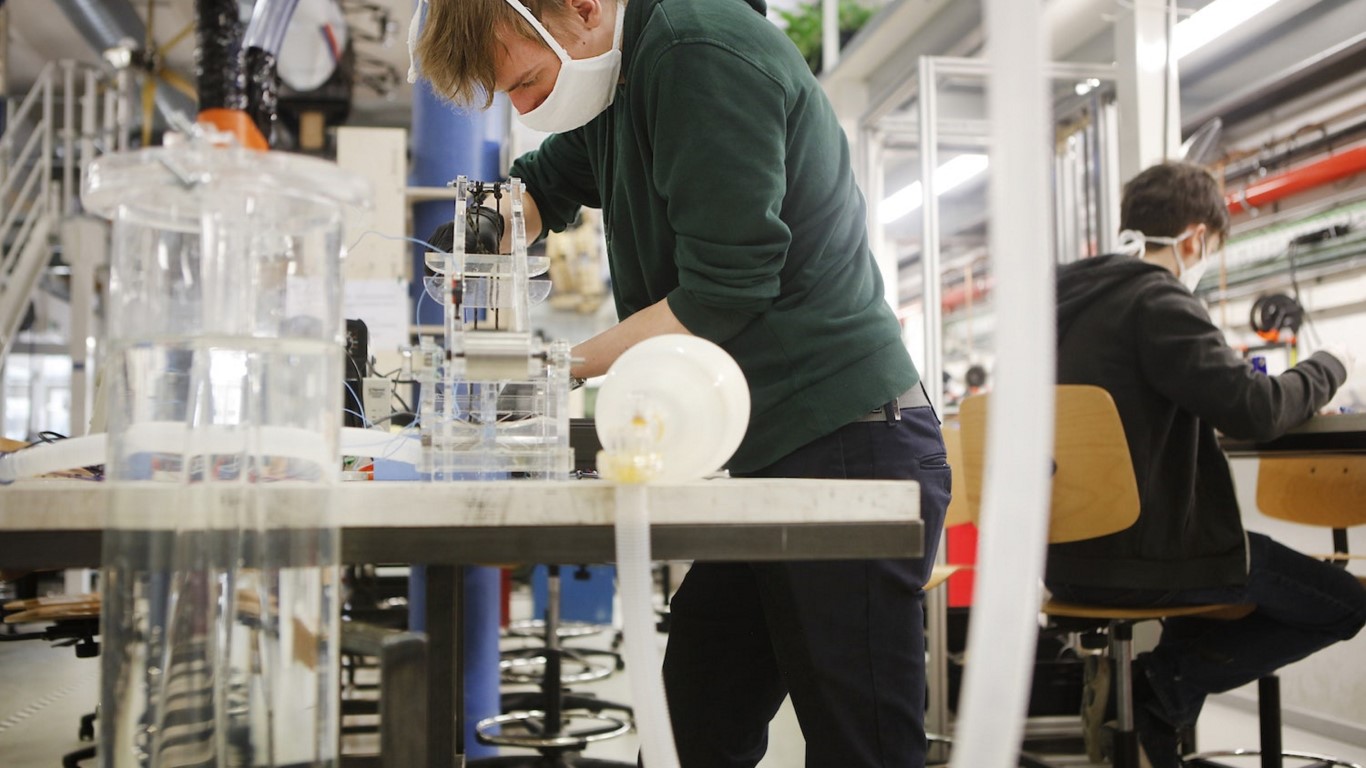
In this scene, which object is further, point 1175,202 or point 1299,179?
point 1299,179

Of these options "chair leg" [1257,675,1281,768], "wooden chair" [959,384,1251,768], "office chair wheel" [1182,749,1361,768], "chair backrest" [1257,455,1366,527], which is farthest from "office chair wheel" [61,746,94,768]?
"chair backrest" [1257,455,1366,527]

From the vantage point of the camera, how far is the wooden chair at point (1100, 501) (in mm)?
2059

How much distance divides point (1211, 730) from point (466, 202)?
2878 millimetres

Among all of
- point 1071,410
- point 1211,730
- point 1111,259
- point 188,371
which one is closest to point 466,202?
point 188,371

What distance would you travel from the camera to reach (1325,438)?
2.20 m

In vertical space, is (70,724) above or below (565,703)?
below

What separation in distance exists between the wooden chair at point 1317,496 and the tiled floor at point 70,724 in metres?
0.25

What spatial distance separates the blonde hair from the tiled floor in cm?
198

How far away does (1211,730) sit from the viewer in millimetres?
3086

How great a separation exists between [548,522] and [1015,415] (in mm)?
321

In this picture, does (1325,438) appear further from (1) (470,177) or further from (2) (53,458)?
(1) (470,177)

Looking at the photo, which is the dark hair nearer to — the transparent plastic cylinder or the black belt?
the black belt

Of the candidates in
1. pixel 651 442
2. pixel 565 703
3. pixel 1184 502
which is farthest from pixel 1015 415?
pixel 565 703

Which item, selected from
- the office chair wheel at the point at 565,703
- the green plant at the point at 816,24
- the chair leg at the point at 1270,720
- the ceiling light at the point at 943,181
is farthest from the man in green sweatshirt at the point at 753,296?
the ceiling light at the point at 943,181
